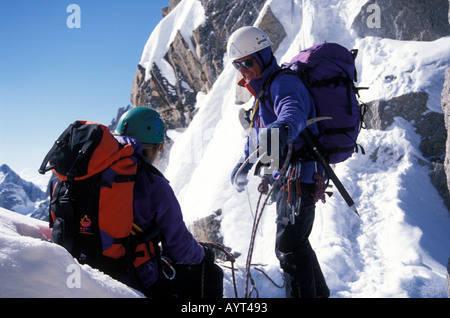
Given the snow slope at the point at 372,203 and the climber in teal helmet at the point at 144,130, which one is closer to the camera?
the climber in teal helmet at the point at 144,130

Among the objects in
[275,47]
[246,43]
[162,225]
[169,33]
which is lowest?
[162,225]

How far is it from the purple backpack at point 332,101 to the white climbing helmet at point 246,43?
42 cm

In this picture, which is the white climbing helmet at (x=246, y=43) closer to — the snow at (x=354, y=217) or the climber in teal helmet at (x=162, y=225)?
the climber in teal helmet at (x=162, y=225)

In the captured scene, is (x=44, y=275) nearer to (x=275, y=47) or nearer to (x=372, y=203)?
(x=372, y=203)

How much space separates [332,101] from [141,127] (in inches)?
76.4

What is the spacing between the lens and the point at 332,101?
309 cm

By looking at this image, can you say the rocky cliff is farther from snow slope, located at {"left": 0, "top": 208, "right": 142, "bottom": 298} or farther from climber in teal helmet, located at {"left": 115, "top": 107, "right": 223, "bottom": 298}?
snow slope, located at {"left": 0, "top": 208, "right": 142, "bottom": 298}

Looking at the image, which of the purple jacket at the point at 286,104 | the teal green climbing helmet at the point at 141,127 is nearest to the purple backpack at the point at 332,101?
the purple jacket at the point at 286,104

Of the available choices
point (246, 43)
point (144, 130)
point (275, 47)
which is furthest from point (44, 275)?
point (275, 47)

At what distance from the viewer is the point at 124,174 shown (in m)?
2.16

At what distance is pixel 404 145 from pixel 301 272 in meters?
5.91

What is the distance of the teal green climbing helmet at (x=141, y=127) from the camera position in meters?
3.02

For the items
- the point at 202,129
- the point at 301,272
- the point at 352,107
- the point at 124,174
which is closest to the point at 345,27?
the point at 202,129
